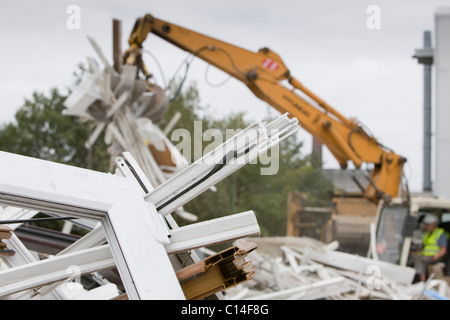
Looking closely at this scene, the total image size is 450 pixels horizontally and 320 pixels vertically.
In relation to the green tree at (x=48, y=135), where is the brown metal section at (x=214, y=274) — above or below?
below

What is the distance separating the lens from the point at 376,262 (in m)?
9.49

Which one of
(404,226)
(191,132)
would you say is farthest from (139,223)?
(191,132)

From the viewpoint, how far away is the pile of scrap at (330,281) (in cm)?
715

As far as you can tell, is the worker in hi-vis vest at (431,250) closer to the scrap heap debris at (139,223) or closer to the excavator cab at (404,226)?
the excavator cab at (404,226)

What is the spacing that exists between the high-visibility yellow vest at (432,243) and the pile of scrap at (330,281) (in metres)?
0.70

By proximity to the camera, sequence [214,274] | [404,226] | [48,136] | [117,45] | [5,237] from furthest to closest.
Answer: [48,136] → [404,226] → [117,45] → [5,237] → [214,274]

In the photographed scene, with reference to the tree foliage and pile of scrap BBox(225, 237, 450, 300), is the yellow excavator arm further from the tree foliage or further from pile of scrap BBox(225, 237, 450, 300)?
the tree foliage

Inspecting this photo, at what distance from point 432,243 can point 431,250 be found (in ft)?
0.39

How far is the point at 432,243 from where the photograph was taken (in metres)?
9.62

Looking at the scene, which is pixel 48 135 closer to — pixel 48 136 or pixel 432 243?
pixel 48 136

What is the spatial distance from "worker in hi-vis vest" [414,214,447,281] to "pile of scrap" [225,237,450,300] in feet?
1.51

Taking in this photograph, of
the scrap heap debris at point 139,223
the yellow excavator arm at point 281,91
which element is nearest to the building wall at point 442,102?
the yellow excavator arm at point 281,91

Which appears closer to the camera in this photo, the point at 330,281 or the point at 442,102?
the point at 330,281
